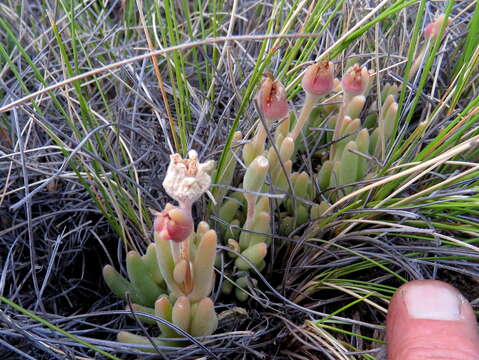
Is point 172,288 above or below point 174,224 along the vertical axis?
below

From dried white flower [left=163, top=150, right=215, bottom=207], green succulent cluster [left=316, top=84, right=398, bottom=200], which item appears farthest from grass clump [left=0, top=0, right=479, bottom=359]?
dried white flower [left=163, top=150, right=215, bottom=207]

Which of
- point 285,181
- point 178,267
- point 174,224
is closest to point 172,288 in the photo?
point 178,267

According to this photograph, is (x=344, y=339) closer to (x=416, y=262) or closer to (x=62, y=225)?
(x=416, y=262)

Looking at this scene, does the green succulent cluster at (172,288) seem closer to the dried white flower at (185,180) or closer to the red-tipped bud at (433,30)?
the dried white flower at (185,180)

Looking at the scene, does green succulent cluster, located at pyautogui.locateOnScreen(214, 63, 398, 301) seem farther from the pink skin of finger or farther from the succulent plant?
the pink skin of finger

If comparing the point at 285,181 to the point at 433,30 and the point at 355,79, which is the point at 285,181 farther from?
the point at 433,30

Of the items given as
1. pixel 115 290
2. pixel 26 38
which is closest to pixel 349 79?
pixel 115 290
